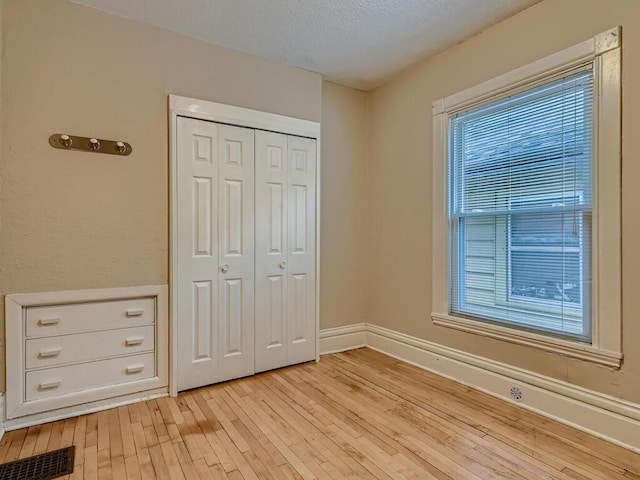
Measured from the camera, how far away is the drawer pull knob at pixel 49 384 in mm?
2285

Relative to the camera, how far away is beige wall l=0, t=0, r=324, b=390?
223 centimetres

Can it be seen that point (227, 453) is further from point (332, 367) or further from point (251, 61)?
point (251, 61)

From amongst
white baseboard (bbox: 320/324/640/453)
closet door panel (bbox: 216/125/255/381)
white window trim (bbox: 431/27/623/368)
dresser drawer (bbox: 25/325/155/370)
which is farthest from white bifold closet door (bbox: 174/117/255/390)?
white window trim (bbox: 431/27/623/368)

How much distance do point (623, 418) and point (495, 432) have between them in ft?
2.21

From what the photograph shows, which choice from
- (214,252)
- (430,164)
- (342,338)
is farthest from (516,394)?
(214,252)

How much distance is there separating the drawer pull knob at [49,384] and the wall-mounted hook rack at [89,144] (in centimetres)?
150

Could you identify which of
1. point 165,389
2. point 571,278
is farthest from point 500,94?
point 165,389

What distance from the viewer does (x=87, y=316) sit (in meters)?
2.42

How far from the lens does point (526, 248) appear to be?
8.21ft

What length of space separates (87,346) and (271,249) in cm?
149

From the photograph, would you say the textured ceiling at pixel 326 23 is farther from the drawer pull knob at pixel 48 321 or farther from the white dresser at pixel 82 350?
the drawer pull knob at pixel 48 321

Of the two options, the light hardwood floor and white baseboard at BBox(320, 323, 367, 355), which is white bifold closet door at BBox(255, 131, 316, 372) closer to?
white baseboard at BBox(320, 323, 367, 355)

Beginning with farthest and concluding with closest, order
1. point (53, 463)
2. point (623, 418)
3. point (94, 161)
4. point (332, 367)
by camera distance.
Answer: point (332, 367)
point (94, 161)
point (623, 418)
point (53, 463)

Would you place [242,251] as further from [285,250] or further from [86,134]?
[86,134]
